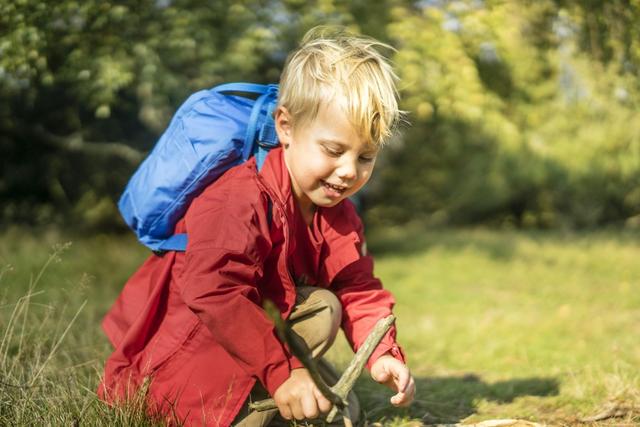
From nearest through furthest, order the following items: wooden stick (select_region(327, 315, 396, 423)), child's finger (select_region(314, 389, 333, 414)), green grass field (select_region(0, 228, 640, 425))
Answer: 1. wooden stick (select_region(327, 315, 396, 423))
2. child's finger (select_region(314, 389, 333, 414))
3. green grass field (select_region(0, 228, 640, 425))

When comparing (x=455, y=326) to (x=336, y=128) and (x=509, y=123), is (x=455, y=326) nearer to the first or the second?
(x=509, y=123)

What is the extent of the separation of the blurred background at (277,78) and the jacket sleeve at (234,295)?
141 centimetres

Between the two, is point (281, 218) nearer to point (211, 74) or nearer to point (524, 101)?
point (211, 74)

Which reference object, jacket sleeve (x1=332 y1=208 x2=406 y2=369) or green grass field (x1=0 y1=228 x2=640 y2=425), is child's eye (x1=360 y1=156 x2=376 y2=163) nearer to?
jacket sleeve (x1=332 y1=208 x2=406 y2=369)

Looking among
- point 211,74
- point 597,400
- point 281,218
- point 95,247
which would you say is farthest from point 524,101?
point 281,218

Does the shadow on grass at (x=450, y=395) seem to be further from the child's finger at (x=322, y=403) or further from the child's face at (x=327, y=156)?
the child's face at (x=327, y=156)

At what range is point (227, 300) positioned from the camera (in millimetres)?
2170

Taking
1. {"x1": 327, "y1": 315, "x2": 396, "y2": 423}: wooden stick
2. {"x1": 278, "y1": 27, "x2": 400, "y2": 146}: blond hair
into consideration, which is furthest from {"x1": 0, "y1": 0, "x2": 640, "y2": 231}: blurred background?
{"x1": 327, "y1": 315, "x2": 396, "y2": 423}: wooden stick

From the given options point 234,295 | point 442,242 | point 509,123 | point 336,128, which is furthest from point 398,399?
point 442,242

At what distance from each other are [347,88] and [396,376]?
3.15 feet

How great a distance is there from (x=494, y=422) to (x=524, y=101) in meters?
6.96

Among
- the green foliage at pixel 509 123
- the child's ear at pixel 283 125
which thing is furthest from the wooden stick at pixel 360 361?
the green foliage at pixel 509 123

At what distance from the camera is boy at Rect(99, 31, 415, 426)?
7.20ft

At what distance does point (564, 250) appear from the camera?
29.4 feet
